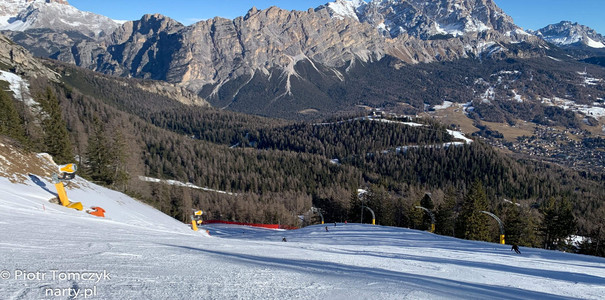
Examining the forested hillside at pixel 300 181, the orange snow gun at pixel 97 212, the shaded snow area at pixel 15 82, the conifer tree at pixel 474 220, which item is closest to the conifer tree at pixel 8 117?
the forested hillside at pixel 300 181

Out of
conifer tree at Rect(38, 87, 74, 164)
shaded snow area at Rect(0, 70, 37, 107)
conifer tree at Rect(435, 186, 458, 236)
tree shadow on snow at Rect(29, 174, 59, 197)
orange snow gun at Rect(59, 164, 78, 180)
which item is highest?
shaded snow area at Rect(0, 70, 37, 107)

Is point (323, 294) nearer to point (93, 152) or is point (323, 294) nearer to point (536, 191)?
point (93, 152)

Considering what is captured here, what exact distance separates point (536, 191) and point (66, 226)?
190 metres

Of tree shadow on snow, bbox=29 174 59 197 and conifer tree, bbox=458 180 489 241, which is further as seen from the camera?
conifer tree, bbox=458 180 489 241

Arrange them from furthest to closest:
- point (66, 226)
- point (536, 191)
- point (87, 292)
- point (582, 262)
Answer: point (536, 191) < point (582, 262) < point (66, 226) < point (87, 292)

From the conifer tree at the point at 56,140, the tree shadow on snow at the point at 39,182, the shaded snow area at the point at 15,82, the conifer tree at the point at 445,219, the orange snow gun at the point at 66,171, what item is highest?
the shaded snow area at the point at 15,82

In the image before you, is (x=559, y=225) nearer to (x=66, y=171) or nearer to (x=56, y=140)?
(x=66, y=171)

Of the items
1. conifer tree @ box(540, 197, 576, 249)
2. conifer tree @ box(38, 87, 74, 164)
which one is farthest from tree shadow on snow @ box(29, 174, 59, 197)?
conifer tree @ box(540, 197, 576, 249)

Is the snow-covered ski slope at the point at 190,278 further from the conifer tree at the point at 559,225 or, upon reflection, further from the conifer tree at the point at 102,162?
the conifer tree at the point at 559,225

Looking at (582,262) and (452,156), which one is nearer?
(582,262)

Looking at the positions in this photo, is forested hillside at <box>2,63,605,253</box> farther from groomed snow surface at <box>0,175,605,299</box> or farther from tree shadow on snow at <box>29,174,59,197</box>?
groomed snow surface at <box>0,175,605,299</box>

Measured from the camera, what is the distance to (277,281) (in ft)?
23.2

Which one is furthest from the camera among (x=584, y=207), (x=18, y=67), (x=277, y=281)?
(x=18, y=67)

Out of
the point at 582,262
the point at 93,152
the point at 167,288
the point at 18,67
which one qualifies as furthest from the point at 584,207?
the point at 18,67
